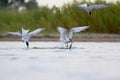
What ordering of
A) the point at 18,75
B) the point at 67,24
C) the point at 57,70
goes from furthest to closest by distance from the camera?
the point at 67,24, the point at 57,70, the point at 18,75

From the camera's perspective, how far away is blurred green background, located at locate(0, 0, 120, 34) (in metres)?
25.0

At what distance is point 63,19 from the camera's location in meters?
25.6

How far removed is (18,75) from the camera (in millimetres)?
9180

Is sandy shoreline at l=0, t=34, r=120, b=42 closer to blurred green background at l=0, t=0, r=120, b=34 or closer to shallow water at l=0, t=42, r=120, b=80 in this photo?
blurred green background at l=0, t=0, r=120, b=34

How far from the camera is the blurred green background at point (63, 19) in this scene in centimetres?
2498

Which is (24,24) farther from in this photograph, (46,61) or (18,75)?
(18,75)

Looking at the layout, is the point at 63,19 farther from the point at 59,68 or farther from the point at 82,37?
the point at 59,68

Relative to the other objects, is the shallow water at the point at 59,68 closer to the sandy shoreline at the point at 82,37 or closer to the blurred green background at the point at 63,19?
the sandy shoreline at the point at 82,37

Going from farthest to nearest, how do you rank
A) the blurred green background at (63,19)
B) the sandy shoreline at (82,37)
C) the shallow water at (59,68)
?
1. the blurred green background at (63,19)
2. the sandy shoreline at (82,37)
3. the shallow water at (59,68)

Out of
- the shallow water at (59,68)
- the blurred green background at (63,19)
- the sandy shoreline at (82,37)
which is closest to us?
the shallow water at (59,68)

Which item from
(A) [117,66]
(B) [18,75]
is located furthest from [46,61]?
(B) [18,75]

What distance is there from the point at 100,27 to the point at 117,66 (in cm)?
1423

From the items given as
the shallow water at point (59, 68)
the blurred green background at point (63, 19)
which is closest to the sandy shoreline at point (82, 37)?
the blurred green background at point (63, 19)

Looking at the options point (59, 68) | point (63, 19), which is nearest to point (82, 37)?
point (63, 19)
